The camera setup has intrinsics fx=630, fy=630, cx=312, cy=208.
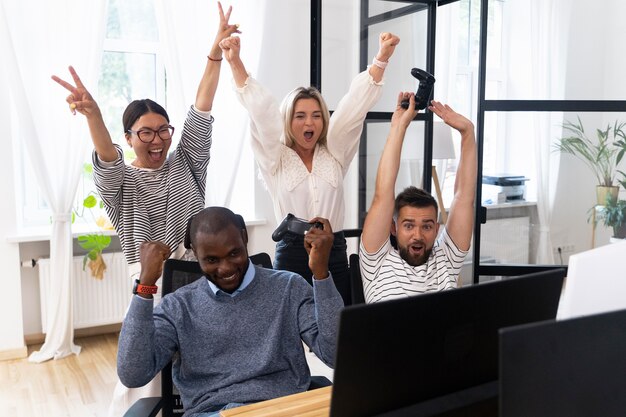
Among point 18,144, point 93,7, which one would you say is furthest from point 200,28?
point 18,144

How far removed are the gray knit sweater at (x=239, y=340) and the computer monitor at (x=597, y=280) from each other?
0.62 metres

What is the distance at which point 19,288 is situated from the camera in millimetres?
3746

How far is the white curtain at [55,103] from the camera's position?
3578mm

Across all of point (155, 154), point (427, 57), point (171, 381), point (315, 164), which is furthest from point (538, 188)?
point (171, 381)

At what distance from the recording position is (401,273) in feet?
6.73

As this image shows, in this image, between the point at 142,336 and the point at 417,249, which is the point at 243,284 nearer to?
the point at 142,336

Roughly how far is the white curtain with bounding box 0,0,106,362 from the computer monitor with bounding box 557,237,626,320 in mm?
3246

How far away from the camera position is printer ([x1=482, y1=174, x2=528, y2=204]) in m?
3.64

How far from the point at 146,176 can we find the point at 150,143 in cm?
12

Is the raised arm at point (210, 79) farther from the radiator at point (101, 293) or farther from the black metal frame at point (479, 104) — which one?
the radiator at point (101, 293)

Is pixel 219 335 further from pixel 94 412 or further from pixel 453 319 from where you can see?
pixel 94 412

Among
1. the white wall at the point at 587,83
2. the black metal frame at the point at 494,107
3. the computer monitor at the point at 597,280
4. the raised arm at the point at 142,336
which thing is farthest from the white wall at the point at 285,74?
the computer monitor at the point at 597,280

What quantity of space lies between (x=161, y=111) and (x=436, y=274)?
1127 mm

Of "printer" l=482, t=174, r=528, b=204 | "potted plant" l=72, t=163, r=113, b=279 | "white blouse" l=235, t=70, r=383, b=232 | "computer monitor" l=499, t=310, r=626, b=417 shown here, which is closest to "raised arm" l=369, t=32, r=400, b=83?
"white blouse" l=235, t=70, r=383, b=232
